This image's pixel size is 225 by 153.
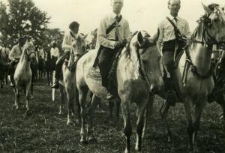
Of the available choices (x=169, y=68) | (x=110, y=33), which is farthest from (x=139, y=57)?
(x=169, y=68)

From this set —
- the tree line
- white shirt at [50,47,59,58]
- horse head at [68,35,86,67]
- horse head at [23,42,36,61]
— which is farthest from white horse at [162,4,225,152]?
the tree line

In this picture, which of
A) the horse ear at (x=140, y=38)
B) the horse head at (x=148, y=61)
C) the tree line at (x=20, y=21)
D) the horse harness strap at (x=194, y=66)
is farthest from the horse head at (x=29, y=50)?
the tree line at (x=20, y=21)

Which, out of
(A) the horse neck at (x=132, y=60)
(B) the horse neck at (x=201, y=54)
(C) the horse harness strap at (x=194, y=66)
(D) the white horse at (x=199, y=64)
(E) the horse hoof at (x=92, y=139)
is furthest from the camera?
(E) the horse hoof at (x=92, y=139)

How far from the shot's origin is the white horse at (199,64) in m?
7.98

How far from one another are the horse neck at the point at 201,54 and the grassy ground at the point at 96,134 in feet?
5.81

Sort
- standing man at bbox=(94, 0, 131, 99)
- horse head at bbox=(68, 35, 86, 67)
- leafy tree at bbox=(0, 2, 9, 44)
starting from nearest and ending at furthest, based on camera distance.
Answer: standing man at bbox=(94, 0, 131, 99)
horse head at bbox=(68, 35, 86, 67)
leafy tree at bbox=(0, 2, 9, 44)

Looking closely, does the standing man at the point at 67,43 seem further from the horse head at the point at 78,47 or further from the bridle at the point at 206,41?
the bridle at the point at 206,41

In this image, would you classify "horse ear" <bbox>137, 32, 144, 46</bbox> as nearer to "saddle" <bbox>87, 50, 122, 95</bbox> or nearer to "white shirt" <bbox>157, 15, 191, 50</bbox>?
"saddle" <bbox>87, 50, 122, 95</bbox>

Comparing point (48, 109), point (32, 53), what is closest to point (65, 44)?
point (32, 53)

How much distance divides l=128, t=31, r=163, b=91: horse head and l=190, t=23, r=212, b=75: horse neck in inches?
52.0

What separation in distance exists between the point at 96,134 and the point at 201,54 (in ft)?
12.1

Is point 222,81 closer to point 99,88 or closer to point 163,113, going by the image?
point 163,113

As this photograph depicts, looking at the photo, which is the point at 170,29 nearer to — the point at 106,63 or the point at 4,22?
the point at 106,63

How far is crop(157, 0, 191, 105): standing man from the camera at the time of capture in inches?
362
